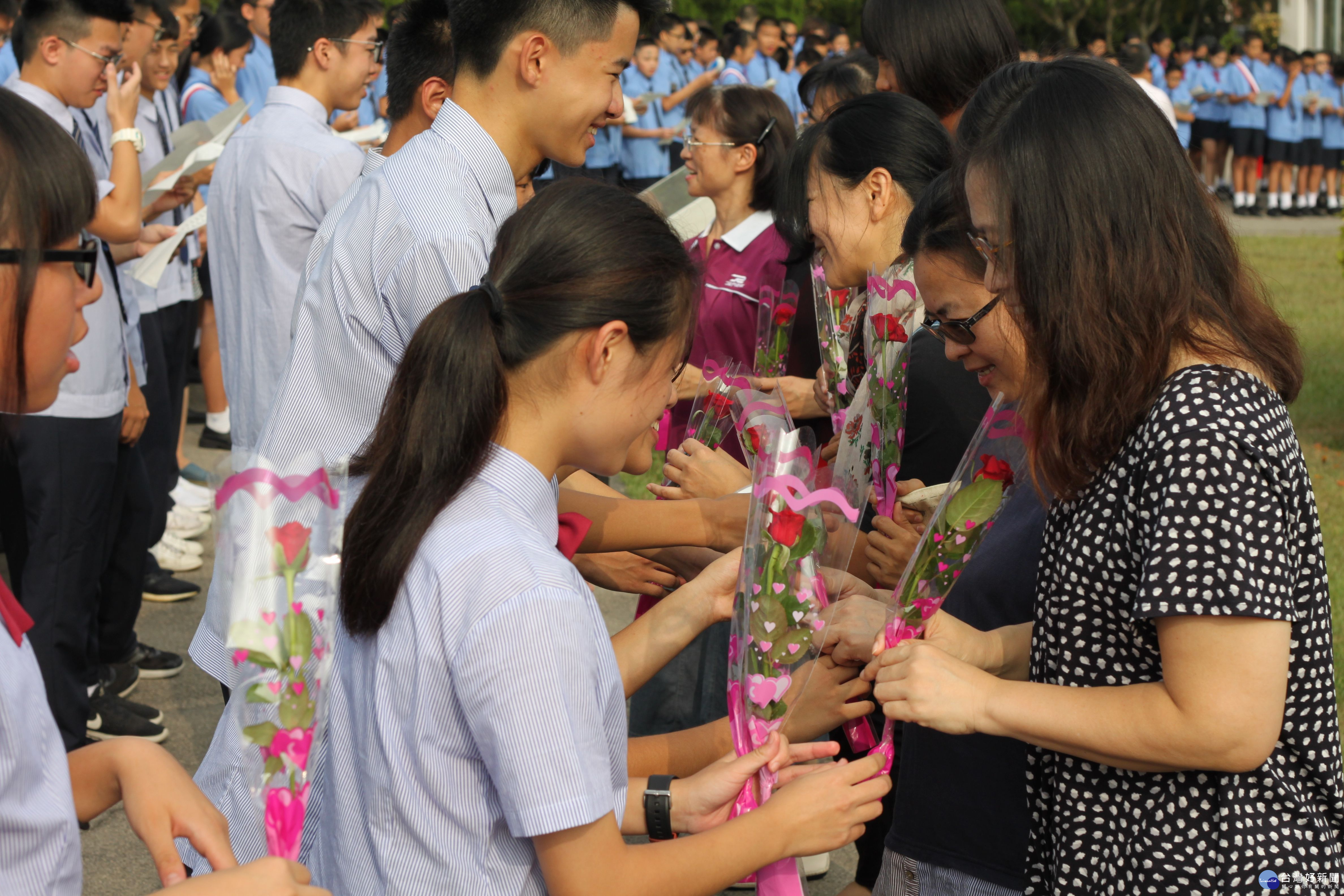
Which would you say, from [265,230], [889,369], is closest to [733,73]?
[265,230]

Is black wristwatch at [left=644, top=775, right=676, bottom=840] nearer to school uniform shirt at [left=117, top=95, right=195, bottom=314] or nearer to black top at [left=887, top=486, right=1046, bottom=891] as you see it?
black top at [left=887, top=486, right=1046, bottom=891]

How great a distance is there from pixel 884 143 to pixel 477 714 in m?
1.96

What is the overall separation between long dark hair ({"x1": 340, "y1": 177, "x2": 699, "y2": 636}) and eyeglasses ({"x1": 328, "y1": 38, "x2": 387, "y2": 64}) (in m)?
3.02

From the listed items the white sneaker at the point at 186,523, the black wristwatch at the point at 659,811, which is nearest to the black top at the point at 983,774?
the black wristwatch at the point at 659,811

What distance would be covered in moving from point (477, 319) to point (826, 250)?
164cm

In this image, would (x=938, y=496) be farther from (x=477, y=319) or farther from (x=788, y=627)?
(x=477, y=319)

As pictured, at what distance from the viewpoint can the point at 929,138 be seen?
292cm

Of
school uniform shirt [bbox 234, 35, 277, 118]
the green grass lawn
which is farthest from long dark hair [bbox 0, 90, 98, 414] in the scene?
school uniform shirt [bbox 234, 35, 277, 118]

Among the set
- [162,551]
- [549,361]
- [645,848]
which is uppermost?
[549,361]

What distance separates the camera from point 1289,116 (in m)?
18.6

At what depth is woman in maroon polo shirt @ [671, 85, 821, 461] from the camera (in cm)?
409

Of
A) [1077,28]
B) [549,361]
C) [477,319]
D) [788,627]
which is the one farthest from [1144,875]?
[1077,28]

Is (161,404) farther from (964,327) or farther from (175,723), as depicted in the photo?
(964,327)

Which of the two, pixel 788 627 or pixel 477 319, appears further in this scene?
pixel 788 627
